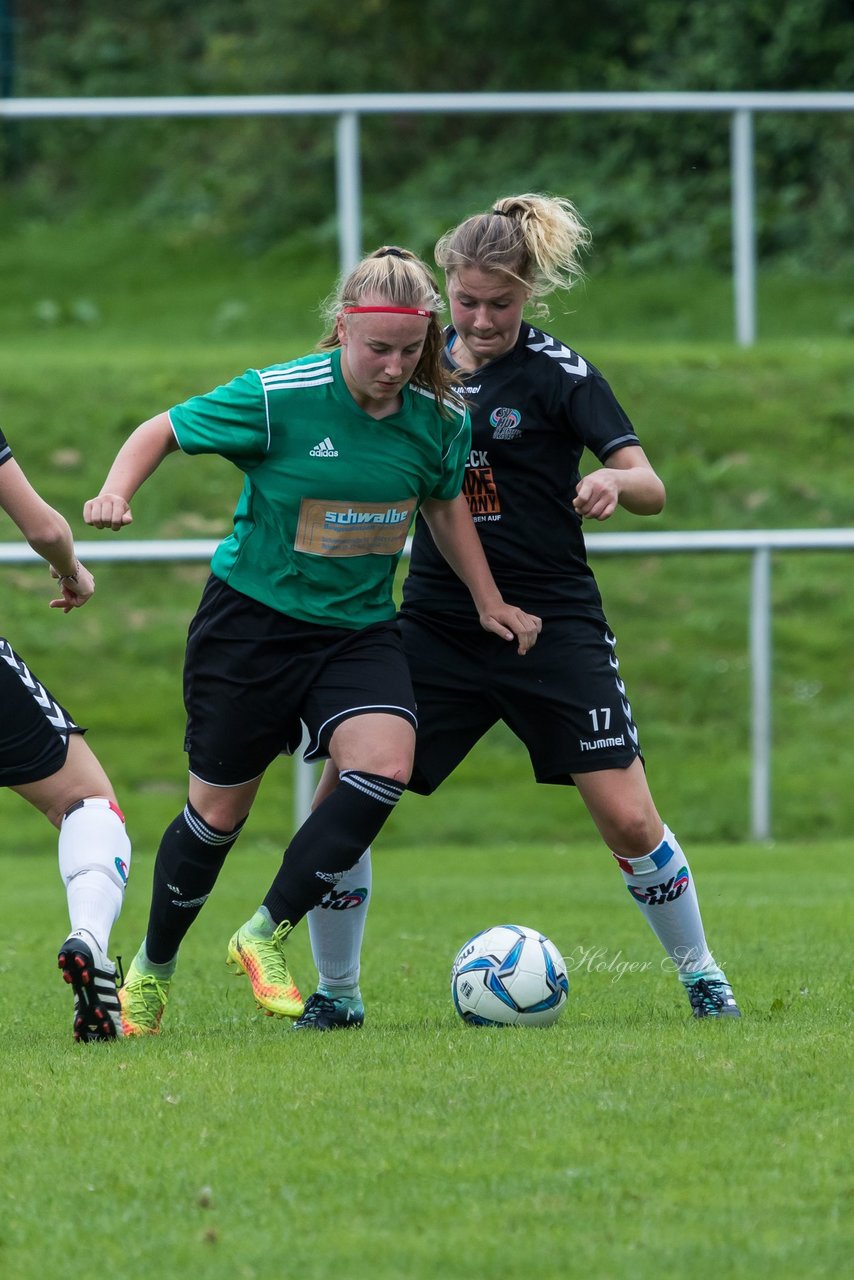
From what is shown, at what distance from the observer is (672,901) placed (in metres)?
4.98

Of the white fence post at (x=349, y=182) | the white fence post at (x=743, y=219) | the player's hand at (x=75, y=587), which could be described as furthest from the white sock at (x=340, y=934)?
the white fence post at (x=743, y=219)

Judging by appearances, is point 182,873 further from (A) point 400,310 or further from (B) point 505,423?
(A) point 400,310

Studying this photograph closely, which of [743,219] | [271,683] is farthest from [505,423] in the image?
[743,219]

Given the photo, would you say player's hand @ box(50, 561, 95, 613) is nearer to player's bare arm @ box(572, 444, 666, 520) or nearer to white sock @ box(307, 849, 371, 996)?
white sock @ box(307, 849, 371, 996)

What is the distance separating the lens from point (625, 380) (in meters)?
14.2

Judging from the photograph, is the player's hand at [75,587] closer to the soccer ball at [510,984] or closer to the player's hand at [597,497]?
the player's hand at [597,497]

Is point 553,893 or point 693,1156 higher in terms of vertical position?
Result: point 693,1156

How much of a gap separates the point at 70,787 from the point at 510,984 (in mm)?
1275

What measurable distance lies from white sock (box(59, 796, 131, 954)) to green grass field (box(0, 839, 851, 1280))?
33 centimetres

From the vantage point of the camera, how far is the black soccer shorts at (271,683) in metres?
4.65

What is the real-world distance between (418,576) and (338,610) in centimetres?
49

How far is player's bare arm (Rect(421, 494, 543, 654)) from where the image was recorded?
15.9ft

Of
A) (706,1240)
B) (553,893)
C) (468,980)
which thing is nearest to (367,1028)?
(468,980)

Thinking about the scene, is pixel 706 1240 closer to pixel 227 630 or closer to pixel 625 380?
pixel 227 630
